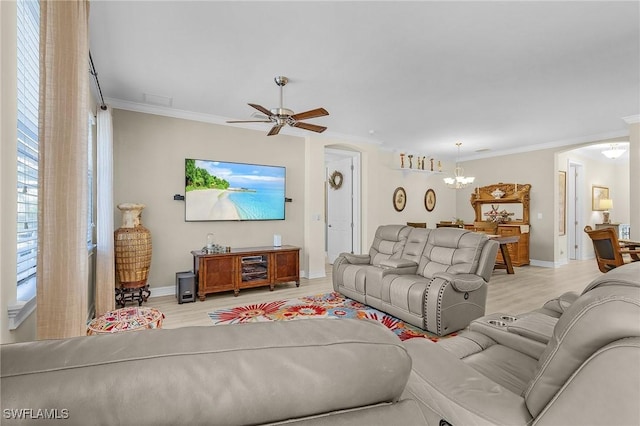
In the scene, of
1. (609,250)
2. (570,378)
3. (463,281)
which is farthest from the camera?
(609,250)

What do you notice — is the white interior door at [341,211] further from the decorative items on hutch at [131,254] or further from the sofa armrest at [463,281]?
the decorative items on hutch at [131,254]

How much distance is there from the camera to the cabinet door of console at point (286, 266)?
4742 millimetres

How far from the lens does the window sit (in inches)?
60.2

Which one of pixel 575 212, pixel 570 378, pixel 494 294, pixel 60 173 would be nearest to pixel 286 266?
pixel 494 294

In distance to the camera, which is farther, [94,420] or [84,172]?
[84,172]

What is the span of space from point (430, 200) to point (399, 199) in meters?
1.19

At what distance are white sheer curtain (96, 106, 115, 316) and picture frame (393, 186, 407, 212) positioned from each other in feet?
18.4

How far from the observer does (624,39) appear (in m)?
2.68

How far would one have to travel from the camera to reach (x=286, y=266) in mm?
4836

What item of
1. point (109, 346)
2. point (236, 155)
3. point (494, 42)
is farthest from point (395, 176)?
point (109, 346)

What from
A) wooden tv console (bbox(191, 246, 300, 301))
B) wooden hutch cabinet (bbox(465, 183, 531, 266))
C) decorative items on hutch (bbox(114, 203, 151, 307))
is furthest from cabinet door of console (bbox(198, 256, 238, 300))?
wooden hutch cabinet (bbox(465, 183, 531, 266))

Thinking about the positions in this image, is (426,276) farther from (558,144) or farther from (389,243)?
(558,144)

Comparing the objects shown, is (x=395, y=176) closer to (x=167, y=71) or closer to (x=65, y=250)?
(x=167, y=71)

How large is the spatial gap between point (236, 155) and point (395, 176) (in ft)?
12.8
